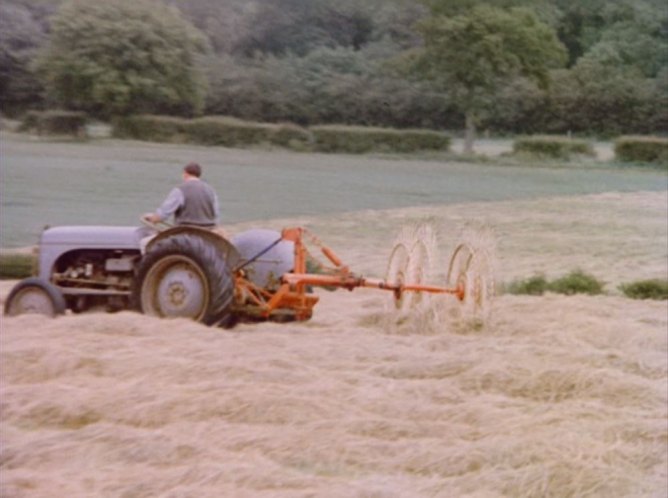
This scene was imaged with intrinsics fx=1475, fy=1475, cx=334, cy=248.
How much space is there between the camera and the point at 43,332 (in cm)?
641

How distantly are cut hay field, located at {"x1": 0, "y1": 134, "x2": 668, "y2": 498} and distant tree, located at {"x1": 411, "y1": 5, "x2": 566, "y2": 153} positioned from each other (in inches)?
35.8

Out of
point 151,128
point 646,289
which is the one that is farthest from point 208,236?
point 646,289

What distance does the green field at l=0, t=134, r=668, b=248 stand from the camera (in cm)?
816

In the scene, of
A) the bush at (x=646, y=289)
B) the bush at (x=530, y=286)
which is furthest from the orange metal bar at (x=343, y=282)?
the bush at (x=646, y=289)

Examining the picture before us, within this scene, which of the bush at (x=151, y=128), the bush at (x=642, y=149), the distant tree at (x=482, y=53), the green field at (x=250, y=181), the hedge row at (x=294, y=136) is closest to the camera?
the bush at (x=151, y=128)

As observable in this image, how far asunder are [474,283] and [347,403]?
2.02m

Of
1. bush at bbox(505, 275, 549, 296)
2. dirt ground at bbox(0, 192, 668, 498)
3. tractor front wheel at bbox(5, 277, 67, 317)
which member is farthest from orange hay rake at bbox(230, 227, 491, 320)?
bush at bbox(505, 275, 549, 296)

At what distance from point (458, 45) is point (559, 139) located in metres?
1.01

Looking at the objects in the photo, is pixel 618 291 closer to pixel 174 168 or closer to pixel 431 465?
pixel 174 168

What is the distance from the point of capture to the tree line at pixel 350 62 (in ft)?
25.8

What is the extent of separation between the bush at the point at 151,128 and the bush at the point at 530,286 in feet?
7.30

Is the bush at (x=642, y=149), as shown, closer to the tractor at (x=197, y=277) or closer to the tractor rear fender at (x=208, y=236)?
the tractor at (x=197, y=277)

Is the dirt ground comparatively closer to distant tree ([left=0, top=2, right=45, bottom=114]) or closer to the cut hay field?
the cut hay field

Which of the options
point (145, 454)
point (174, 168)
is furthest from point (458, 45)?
point (145, 454)
